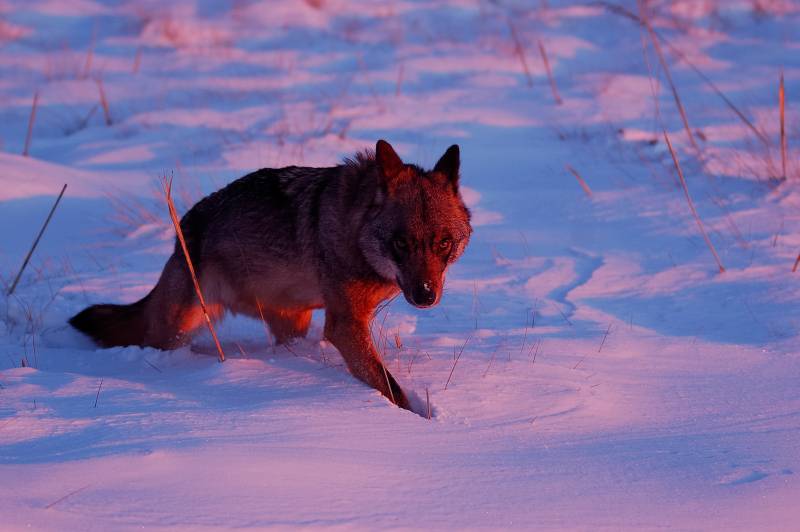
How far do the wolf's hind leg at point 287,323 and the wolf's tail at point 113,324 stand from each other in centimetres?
84

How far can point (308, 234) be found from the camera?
5.53m

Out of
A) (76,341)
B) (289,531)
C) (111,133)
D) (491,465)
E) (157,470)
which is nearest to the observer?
(289,531)

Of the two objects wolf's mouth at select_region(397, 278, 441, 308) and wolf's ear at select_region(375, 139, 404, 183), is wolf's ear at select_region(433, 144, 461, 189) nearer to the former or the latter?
wolf's ear at select_region(375, 139, 404, 183)

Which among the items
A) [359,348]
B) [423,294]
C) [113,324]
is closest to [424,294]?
[423,294]

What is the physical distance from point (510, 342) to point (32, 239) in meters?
5.08

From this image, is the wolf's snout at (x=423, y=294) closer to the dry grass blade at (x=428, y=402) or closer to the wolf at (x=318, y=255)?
the wolf at (x=318, y=255)

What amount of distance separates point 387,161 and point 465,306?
1.80 metres

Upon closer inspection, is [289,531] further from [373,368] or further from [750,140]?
[750,140]

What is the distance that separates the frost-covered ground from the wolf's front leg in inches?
6.2

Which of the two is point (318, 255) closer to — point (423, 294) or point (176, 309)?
point (423, 294)

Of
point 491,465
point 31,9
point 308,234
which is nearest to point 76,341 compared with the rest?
point 308,234

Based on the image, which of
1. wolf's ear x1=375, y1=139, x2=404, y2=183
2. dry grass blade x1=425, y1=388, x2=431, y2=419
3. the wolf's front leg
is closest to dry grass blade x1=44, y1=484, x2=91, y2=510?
dry grass blade x1=425, y1=388, x2=431, y2=419

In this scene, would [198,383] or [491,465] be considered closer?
[491,465]

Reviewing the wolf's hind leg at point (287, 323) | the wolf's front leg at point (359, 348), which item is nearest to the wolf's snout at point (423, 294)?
the wolf's front leg at point (359, 348)
